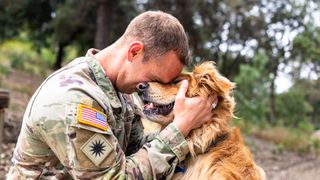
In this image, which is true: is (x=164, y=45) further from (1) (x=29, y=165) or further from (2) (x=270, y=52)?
(2) (x=270, y=52)

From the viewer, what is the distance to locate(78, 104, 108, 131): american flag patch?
256 cm

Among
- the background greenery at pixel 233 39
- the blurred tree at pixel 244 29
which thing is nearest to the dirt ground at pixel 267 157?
the background greenery at pixel 233 39

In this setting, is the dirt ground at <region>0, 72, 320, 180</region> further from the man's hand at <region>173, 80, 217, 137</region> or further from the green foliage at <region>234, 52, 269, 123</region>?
the green foliage at <region>234, 52, 269, 123</region>

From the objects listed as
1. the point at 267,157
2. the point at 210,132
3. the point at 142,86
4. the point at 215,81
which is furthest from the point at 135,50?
the point at 267,157

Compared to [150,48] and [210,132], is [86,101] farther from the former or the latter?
[210,132]

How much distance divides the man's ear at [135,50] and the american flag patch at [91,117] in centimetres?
48

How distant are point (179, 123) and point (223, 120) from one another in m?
0.55

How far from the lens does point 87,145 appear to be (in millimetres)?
2564

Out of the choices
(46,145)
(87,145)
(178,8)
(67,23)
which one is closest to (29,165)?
(46,145)

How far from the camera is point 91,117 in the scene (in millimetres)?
2588

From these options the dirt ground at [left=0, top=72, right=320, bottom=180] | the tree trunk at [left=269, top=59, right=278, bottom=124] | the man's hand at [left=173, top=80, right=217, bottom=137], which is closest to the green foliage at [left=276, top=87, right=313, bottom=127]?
the tree trunk at [left=269, top=59, right=278, bottom=124]

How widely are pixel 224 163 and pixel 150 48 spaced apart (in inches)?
37.4

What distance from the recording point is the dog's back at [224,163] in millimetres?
3135

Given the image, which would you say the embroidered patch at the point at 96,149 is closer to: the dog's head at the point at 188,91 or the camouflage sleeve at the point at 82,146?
the camouflage sleeve at the point at 82,146
